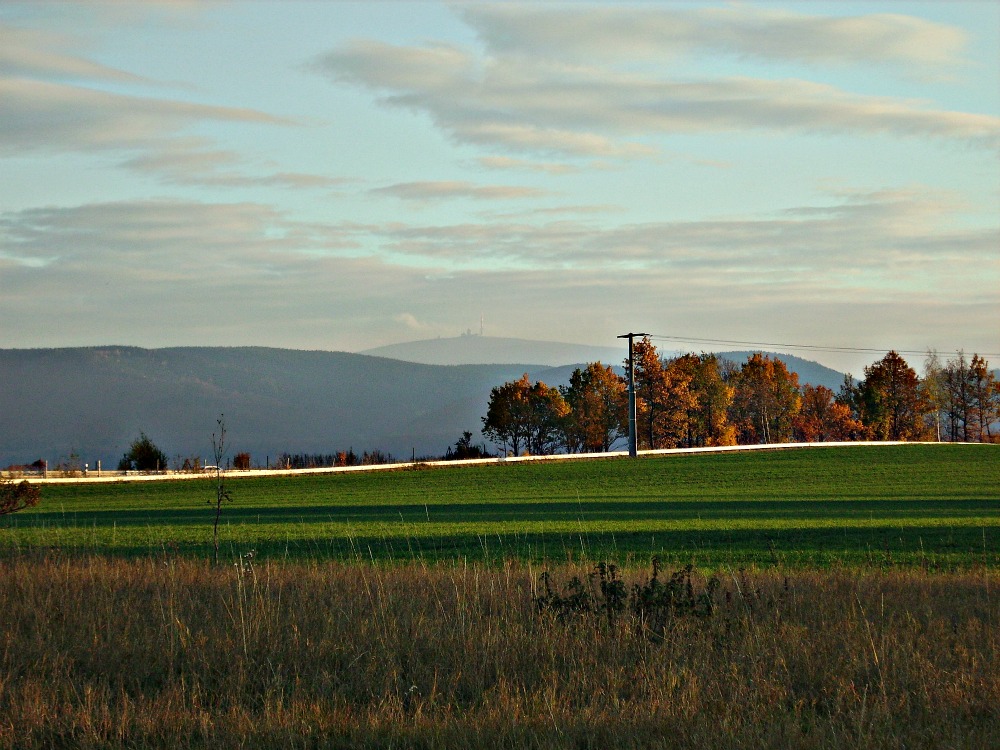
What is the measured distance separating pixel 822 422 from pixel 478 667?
139436 mm

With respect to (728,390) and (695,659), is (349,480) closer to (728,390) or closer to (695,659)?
(695,659)

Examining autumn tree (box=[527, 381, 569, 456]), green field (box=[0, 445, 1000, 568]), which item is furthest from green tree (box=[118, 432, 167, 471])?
autumn tree (box=[527, 381, 569, 456])

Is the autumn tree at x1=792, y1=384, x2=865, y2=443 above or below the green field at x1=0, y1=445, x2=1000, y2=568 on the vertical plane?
above

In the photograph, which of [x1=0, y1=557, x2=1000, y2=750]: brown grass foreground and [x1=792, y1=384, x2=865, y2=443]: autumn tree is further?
[x1=792, y1=384, x2=865, y2=443]: autumn tree

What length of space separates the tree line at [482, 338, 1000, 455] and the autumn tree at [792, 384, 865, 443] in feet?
0.50

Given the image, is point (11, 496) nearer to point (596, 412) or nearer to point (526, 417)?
point (596, 412)

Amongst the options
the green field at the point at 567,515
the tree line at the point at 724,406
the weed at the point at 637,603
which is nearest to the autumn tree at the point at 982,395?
the tree line at the point at 724,406

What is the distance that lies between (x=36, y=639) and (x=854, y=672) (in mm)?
7746

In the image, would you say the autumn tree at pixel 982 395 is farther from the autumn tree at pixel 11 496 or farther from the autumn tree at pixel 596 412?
the autumn tree at pixel 11 496

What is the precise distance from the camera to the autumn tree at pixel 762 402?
132 meters

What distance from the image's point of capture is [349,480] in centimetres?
5688

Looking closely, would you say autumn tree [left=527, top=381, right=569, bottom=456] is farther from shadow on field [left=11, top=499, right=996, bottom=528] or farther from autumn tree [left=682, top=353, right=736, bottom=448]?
shadow on field [left=11, top=499, right=996, bottom=528]

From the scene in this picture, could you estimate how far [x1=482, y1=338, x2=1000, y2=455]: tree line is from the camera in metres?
109

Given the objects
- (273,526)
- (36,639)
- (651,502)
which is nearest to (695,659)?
(36,639)
